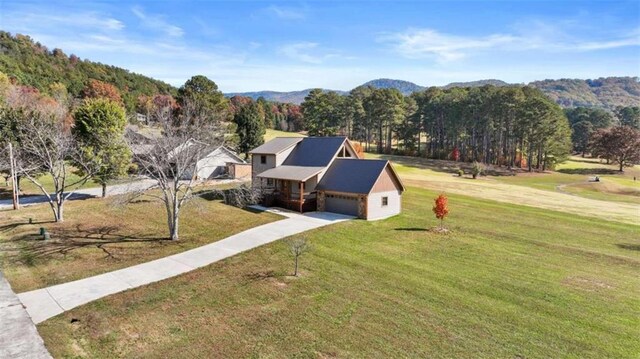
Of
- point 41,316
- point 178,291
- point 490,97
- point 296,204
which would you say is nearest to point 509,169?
point 490,97

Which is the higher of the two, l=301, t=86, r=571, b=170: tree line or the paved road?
l=301, t=86, r=571, b=170: tree line

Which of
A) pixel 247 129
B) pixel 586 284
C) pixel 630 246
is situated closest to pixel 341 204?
pixel 586 284

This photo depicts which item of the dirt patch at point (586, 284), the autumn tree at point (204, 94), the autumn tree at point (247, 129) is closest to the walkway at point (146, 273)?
the dirt patch at point (586, 284)

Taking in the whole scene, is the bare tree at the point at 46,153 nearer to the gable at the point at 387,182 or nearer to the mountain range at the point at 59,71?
the gable at the point at 387,182

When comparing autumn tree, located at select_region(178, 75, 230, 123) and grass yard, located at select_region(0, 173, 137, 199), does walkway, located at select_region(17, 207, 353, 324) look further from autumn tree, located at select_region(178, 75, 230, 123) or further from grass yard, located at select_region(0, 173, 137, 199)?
autumn tree, located at select_region(178, 75, 230, 123)

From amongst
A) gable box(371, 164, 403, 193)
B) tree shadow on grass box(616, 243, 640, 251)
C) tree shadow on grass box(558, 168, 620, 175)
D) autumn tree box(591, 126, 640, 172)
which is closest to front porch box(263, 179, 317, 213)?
gable box(371, 164, 403, 193)
